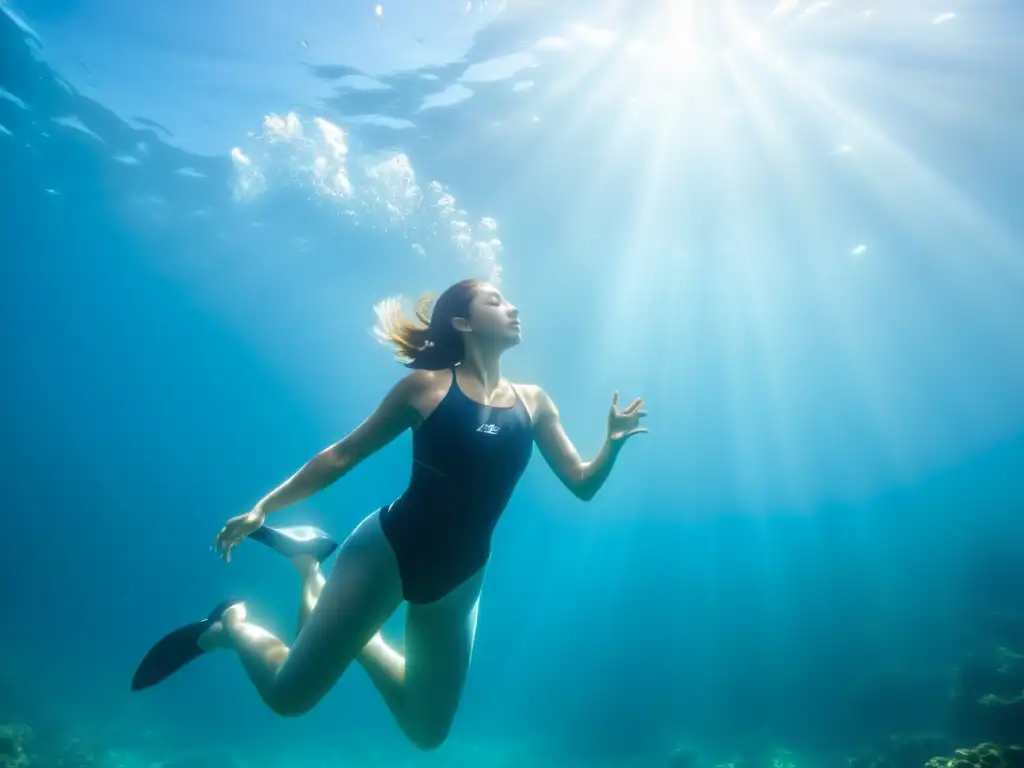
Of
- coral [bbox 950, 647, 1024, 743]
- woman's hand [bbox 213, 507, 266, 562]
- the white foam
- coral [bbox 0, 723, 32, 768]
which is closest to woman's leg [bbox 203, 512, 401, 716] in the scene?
woman's hand [bbox 213, 507, 266, 562]

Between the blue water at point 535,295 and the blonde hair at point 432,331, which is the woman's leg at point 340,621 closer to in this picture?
the blonde hair at point 432,331

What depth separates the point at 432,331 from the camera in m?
3.65

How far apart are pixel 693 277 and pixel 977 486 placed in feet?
311

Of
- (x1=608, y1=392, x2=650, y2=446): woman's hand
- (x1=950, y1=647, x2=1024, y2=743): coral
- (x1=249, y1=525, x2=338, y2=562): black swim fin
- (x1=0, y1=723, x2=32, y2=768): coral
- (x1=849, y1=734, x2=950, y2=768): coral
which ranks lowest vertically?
(x1=0, y1=723, x2=32, y2=768): coral

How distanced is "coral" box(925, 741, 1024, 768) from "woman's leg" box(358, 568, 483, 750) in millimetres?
8078

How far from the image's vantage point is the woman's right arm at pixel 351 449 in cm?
303

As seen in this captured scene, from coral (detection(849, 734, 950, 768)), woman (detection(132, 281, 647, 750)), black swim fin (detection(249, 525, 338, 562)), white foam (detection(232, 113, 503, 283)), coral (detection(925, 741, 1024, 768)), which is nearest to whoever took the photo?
woman (detection(132, 281, 647, 750))

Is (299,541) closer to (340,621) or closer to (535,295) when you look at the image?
(340,621)

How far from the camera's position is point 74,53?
51.9 feet

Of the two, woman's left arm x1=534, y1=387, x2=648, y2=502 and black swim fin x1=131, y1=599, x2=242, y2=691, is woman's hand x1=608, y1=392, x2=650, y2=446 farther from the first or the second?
black swim fin x1=131, y1=599, x2=242, y2=691

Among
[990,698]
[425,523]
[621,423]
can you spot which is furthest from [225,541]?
[990,698]

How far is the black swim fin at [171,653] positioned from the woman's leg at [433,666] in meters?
1.18

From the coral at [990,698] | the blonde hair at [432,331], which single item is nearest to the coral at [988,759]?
the coral at [990,698]

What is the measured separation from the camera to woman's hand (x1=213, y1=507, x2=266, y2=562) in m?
2.88
